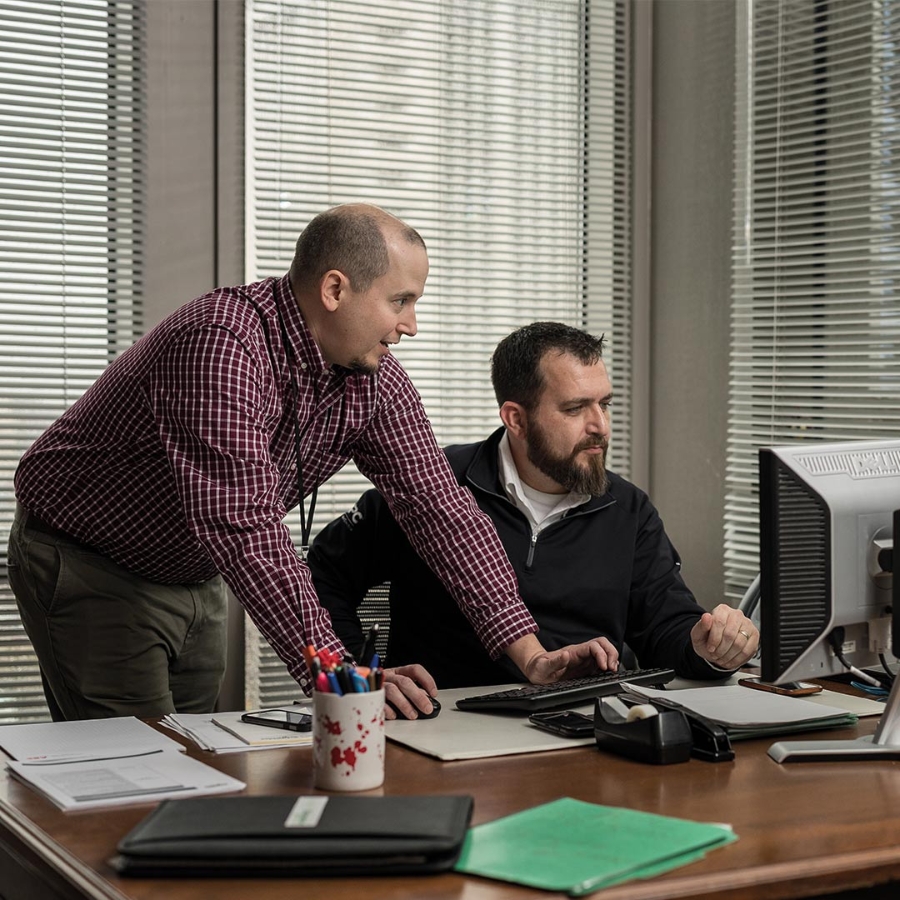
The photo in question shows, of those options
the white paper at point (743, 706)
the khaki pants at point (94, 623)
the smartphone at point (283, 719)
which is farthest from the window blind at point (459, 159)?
the white paper at point (743, 706)

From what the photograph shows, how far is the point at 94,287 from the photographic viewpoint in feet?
10.4

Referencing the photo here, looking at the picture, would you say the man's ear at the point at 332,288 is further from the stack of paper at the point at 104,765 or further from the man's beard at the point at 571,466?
the stack of paper at the point at 104,765

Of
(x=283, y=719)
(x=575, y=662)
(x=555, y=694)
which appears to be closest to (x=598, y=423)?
(x=575, y=662)

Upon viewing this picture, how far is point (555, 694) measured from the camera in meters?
1.78

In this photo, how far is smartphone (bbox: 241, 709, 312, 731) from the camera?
1.67 m

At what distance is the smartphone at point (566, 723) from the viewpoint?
5.39ft

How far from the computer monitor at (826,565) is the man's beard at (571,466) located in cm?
86

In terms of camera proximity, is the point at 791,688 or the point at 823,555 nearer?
the point at 823,555

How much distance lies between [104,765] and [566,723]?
61cm

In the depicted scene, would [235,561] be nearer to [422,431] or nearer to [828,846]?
[422,431]

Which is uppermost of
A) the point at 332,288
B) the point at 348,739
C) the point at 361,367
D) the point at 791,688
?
A: the point at 332,288

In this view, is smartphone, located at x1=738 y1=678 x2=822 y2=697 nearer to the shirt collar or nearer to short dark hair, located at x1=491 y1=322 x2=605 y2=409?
short dark hair, located at x1=491 y1=322 x2=605 y2=409

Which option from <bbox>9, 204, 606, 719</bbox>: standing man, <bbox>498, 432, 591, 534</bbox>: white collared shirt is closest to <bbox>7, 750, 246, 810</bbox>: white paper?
<bbox>9, 204, 606, 719</bbox>: standing man

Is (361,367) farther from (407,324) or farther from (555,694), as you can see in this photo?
(555,694)
